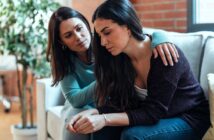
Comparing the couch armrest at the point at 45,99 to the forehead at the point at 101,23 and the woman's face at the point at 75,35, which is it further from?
the forehead at the point at 101,23

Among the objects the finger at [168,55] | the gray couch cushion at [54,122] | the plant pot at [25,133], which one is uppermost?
the finger at [168,55]

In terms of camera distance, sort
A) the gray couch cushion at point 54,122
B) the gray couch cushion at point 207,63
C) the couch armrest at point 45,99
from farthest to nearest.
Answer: the couch armrest at point 45,99 → the gray couch cushion at point 54,122 → the gray couch cushion at point 207,63

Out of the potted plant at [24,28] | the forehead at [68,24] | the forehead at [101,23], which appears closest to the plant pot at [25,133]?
the potted plant at [24,28]

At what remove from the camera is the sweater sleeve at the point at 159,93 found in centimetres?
131

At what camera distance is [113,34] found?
1.35 metres

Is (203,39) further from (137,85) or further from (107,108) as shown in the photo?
(107,108)

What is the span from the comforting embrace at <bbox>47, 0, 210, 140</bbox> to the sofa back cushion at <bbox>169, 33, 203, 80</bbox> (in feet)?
0.95

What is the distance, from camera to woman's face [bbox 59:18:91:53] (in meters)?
1.72

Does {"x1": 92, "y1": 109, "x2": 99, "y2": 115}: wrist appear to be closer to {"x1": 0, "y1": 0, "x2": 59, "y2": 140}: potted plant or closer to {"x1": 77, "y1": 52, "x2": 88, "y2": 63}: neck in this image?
{"x1": 77, "y1": 52, "x2": 88, "y2": 63}: neck

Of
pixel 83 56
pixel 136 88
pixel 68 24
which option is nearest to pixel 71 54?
pixel 83 56

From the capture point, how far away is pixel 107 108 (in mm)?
1467

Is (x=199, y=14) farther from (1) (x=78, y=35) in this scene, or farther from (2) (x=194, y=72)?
(1) (x=78, y=35)

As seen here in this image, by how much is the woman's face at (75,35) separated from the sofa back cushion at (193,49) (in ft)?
1.39

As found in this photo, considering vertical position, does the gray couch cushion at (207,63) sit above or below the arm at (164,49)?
below
